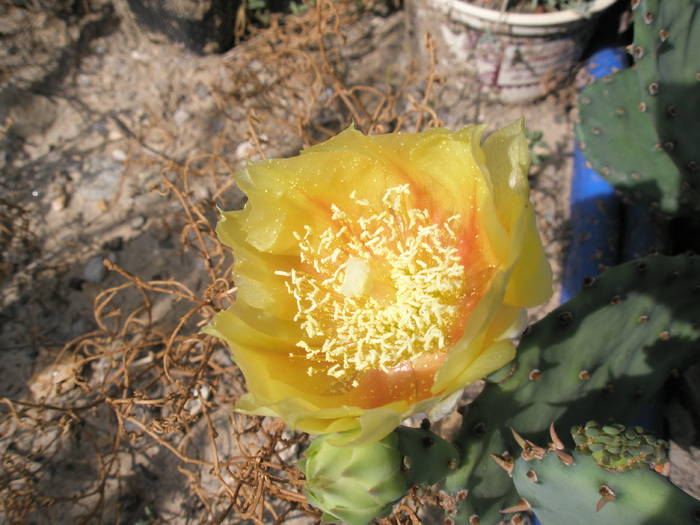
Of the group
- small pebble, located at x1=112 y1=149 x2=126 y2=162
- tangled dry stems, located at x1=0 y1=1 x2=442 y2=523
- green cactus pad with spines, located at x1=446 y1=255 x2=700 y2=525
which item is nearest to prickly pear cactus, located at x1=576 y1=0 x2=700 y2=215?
green cactus pad with spines, located at x1=446 y1=255 x2=700 y2=525

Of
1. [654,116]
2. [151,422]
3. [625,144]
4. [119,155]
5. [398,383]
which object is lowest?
[151,422]

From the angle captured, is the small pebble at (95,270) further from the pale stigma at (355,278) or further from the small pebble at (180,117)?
the pale stigma at (355,278)

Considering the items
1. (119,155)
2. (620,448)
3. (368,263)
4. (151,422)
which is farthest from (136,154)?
(620,448)

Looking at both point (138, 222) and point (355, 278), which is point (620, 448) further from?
point (138, 222)

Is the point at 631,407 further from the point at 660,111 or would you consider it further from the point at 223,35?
the point at 223,35

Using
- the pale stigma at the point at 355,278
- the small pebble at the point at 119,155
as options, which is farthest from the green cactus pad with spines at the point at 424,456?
the small pebble at the point at 119,155

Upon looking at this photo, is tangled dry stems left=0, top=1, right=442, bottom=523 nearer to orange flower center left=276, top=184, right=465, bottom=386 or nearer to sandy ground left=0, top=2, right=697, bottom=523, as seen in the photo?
sandy ground left=0, top=2, right=697, bottom=523
